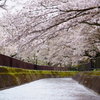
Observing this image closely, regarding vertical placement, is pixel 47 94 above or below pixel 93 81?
below

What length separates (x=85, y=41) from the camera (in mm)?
24250

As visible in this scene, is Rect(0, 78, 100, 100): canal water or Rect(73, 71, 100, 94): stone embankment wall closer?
Rect(0, 78, 100, 100): canal water

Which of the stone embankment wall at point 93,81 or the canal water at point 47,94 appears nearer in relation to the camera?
the canal water at point 47,94

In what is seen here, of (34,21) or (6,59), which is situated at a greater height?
(34,21)

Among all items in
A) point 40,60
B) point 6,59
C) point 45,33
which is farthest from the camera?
point 40,60

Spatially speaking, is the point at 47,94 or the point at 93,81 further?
the point at 93,81

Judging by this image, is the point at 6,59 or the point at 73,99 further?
the point at 6,59

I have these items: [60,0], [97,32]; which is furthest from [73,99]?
[97,32]

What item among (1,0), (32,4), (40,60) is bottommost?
(40,60)

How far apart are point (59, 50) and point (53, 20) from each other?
21547mm

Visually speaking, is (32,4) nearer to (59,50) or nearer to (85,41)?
(85,41)

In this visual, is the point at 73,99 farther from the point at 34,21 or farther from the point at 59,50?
the point at 59,50

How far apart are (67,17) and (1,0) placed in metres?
10.7

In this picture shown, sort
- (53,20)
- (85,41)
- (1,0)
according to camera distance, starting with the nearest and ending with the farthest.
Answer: (53,20), (1,0), (85,41)
